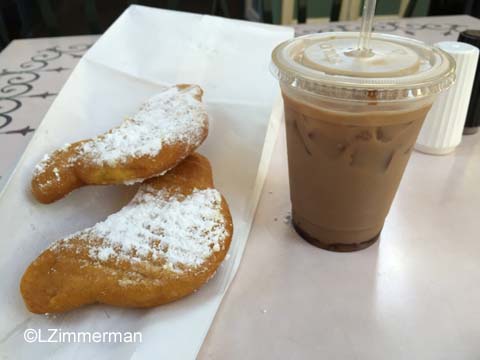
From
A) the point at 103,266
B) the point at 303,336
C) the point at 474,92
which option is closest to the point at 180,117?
the point at 103,266

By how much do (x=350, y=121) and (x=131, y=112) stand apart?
1.60 ft

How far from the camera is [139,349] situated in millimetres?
452

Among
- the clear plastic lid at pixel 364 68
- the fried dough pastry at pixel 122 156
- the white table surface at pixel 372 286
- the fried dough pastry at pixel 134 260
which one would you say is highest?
the clear plastic lid at pixel 364 68

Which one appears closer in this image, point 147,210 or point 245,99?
point 147,210

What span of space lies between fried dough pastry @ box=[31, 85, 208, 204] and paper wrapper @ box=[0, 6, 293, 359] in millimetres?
41

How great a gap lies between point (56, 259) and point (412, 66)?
511 millimetres

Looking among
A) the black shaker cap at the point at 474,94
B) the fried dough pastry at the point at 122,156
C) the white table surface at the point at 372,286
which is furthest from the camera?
the black shaker cap at the point at 474,94

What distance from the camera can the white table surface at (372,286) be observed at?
46 cm

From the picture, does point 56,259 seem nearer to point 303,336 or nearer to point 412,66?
point 303,336

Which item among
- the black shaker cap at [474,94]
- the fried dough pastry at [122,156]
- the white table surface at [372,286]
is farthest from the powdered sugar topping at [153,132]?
the black shaker cap at [474,94]

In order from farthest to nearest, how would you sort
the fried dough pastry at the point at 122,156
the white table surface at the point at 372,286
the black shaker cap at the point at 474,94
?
the black shaker cap at the point at 474,94 < the fried dough pastry at the point at 122,156 < the white table surface at the point at 372,286

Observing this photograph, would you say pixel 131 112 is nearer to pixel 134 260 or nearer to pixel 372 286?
pixel 134 260

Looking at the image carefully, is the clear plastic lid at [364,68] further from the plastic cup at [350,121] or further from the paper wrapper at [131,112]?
the paper wrapper at [131,112]

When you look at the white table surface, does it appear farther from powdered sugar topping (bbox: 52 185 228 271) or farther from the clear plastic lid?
the clear plastic lid
